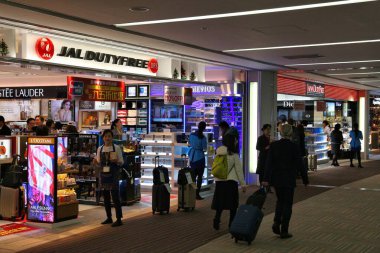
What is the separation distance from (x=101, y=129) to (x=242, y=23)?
6.13m

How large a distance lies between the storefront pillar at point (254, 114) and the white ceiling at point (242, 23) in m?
3.12

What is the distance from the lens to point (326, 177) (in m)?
15.4

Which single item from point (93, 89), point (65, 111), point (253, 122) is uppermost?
point (93, 89)

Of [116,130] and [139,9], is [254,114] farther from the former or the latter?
[139,9]

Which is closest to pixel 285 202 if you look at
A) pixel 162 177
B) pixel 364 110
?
pixel 162 177

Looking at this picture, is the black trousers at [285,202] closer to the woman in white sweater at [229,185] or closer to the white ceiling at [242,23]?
the woman in white sweater at [229,185]

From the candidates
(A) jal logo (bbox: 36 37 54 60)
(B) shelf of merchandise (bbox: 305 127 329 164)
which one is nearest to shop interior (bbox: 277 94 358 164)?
(B) shelf of merchandise (bbox: 305 127 329 164)

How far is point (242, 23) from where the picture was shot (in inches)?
289

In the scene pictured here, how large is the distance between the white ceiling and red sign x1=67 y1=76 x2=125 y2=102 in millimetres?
1672

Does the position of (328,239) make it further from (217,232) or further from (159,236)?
(159,236)

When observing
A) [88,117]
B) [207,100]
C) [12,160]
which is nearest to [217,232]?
[12,160]

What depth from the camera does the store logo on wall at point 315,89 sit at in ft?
59.7

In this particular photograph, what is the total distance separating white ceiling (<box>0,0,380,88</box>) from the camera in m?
6.15

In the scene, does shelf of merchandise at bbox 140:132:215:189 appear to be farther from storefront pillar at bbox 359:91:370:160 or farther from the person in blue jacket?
storefront pillar at bbox 359:91:370:160
